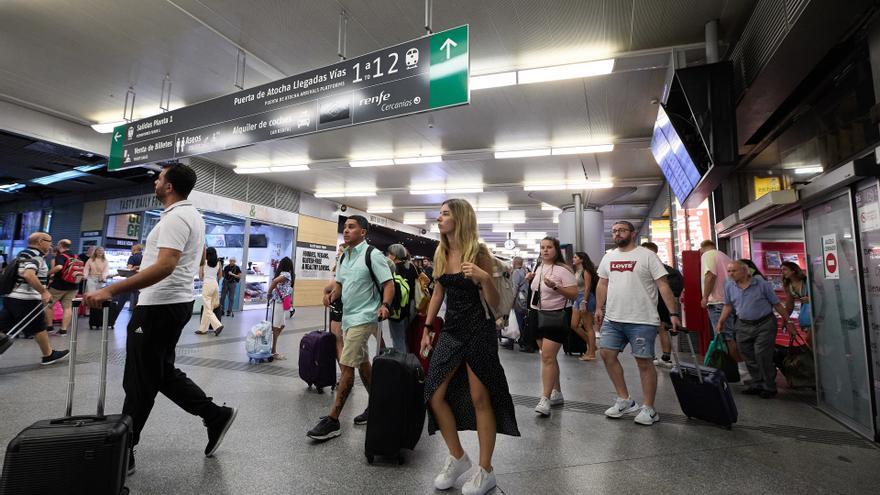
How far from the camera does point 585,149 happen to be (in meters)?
9.05

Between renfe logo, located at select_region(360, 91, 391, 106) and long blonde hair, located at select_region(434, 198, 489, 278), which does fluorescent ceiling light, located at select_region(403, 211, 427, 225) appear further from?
long blonde hair, located at select_region(434, 198, 489, 278)

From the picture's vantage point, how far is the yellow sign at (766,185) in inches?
208

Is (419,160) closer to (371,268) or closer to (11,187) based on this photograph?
(371,268)

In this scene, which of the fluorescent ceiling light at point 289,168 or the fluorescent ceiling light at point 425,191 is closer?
the fluorescent ceiling light at point 289,168

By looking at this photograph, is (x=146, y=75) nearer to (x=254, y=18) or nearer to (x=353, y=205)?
(x=254, y=18)

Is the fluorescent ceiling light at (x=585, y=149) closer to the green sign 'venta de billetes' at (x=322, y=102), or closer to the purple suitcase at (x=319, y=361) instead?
the green sign 'venta de billetes' at (x=322, y=102)

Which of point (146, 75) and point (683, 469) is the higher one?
point (146, 75)

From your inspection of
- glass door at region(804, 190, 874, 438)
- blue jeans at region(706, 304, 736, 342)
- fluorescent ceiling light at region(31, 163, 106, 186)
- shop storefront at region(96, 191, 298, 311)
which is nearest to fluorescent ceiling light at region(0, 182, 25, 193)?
fluorescent ceiling light at region(31, 163, 106, 186)

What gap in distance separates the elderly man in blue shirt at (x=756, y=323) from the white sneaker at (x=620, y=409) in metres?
1.87

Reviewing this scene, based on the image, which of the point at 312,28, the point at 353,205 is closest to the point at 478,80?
the point at 312,28

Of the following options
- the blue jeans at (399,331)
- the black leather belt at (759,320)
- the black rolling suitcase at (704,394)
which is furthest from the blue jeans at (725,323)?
the blue jeans at (399,331)

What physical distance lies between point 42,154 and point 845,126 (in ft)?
48.2

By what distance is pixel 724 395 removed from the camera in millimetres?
3084

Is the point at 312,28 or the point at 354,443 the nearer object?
the point at 354,443
